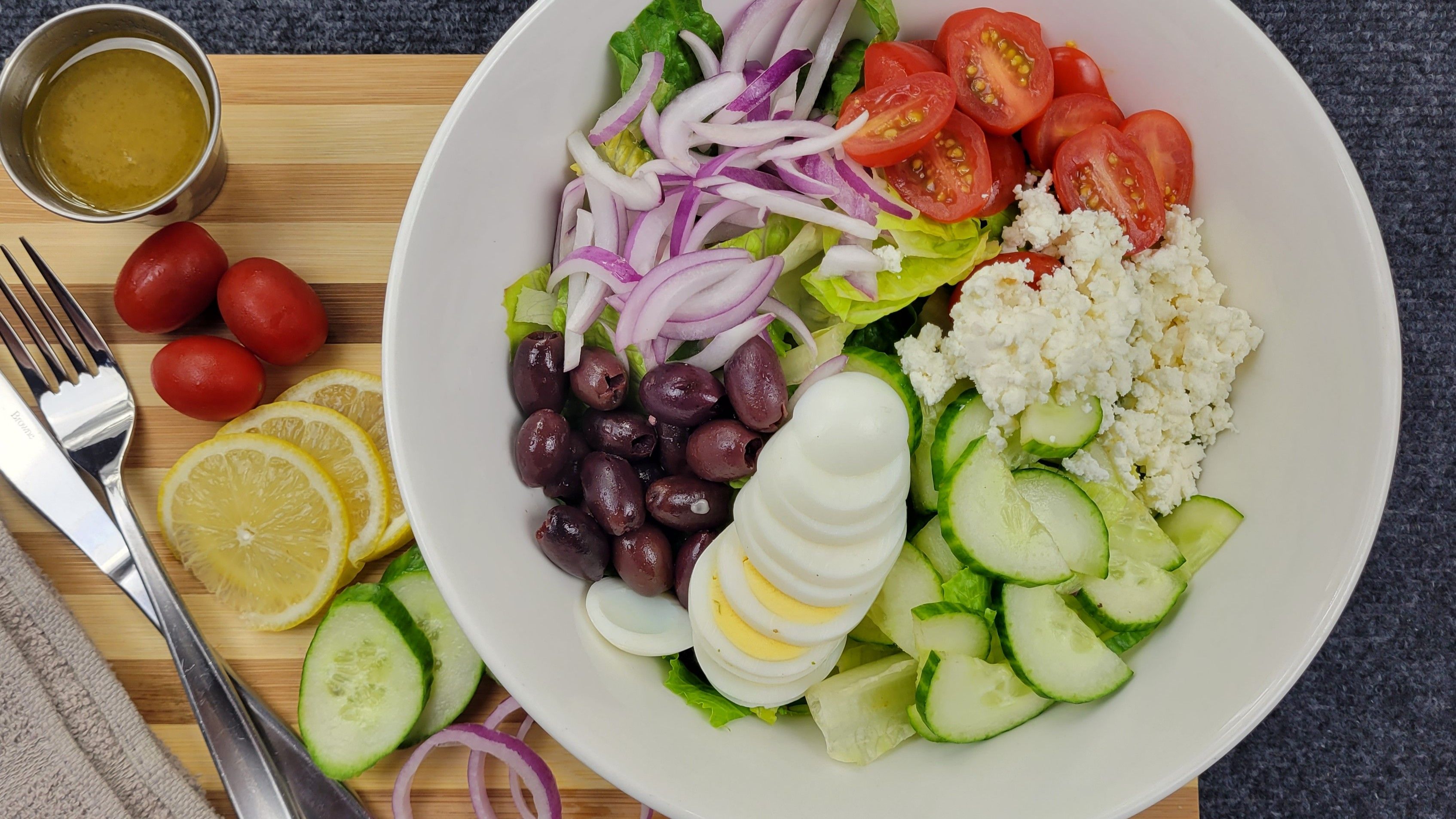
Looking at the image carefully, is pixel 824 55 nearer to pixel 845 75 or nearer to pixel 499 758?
pixel 845 75

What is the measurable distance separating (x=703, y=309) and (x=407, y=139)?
2.31ft

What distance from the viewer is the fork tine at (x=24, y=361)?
5.16 feet

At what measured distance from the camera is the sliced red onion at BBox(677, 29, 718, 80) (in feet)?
4.58

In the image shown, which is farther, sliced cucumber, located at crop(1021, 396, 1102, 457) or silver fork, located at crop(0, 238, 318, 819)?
silver fork, located at crop(0, 238, 318, 819)

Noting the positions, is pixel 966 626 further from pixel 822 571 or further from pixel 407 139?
pixel 407 139

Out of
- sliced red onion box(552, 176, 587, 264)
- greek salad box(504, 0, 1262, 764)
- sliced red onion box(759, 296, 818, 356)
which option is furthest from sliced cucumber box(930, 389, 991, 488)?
sliced red onion box(552, 176, 587, 264)

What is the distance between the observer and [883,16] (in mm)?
1394

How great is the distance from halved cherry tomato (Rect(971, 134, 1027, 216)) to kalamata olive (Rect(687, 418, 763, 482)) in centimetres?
52

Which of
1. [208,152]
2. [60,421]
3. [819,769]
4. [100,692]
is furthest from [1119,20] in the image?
[100,692]

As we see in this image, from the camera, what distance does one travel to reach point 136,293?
1562mm

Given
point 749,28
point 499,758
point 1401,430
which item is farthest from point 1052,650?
point 1401,430

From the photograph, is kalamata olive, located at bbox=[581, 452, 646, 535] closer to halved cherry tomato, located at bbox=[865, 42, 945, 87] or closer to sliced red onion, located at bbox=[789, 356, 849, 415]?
sliced red onion, located at bbox=[789, 356, 849, 415]

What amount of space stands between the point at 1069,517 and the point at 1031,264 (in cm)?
39

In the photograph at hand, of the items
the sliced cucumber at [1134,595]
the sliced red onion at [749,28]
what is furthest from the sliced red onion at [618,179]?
the sliced cucumber at [1134,595]
